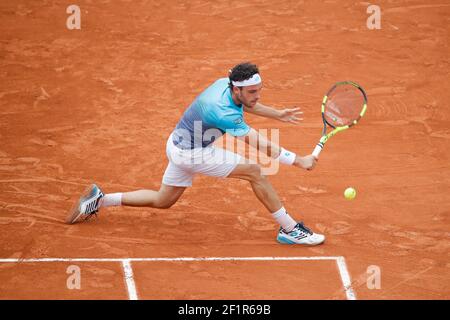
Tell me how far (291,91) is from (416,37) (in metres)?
2.89

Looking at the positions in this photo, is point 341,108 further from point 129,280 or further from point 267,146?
point 129,280

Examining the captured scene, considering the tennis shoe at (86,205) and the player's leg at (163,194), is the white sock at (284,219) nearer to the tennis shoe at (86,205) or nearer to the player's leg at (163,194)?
the player's leg at (163,194)

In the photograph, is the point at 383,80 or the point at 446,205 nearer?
the point at 446,205

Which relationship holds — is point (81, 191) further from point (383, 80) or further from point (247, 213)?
point (383, 80)

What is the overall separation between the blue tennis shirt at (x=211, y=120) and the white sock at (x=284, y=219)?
1059mm

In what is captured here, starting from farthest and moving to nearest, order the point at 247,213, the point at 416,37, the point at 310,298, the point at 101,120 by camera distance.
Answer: the point at 416,37 < the point at 101,120 < the point at 247,213 < the point at 310,298

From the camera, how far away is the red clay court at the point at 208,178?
9.09 meters

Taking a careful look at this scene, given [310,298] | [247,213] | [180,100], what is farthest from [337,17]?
[310,298]

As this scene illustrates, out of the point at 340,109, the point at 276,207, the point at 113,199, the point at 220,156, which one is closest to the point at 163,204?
the point at 113,199

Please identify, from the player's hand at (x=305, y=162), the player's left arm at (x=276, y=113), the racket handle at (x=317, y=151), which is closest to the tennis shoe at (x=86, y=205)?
the player's left arm at (x=276, y=113)

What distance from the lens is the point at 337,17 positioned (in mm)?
15312

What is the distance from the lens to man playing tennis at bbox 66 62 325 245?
9008mm

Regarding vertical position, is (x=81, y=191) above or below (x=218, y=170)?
below

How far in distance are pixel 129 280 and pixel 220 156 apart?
1.59m
